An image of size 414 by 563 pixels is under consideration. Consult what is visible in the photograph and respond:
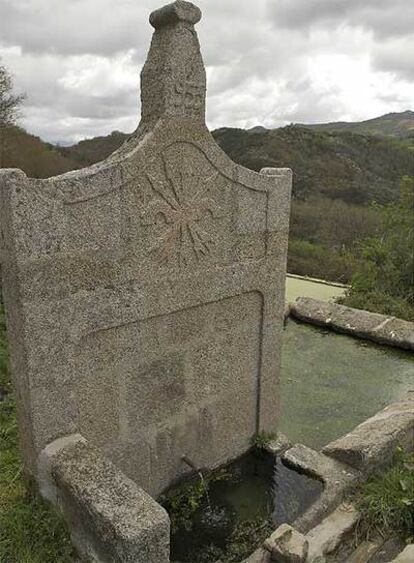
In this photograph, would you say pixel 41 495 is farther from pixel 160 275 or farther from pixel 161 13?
pixel 161 13

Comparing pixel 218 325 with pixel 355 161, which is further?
pixel 355 161

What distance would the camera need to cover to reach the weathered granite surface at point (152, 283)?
274cm

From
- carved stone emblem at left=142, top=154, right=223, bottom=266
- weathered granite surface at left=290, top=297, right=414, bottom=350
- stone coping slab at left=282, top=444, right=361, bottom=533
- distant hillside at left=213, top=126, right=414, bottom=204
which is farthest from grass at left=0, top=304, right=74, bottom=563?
distant hillside at left=213, top=126, right=414, bottom=204

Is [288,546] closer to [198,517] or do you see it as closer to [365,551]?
[365,551]

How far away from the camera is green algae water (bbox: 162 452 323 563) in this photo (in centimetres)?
333

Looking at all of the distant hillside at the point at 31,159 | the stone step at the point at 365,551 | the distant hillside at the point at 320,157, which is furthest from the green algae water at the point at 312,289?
the distant hillside at the point at 320,157

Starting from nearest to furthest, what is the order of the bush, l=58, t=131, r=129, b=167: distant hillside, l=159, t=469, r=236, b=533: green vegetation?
l=159, t=469, r=236, b=533: green vegetation < the bush < l=58, t=131, r=129, b=167: distant hillside

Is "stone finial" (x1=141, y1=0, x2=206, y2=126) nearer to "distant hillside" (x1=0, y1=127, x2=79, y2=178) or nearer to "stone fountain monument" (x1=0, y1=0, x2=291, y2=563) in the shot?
"stone fountain monument" (x1=0, y1=0, x2=291, y2=563)

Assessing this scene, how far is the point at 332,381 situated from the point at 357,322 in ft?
5.75

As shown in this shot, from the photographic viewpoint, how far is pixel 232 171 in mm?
3518

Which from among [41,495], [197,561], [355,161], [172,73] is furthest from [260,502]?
[355,161]

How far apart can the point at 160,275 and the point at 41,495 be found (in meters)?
1.66

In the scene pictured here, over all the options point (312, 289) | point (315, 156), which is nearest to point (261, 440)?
point (312, 289)

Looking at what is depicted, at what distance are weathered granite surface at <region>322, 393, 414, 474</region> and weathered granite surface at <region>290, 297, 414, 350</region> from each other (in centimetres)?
284
